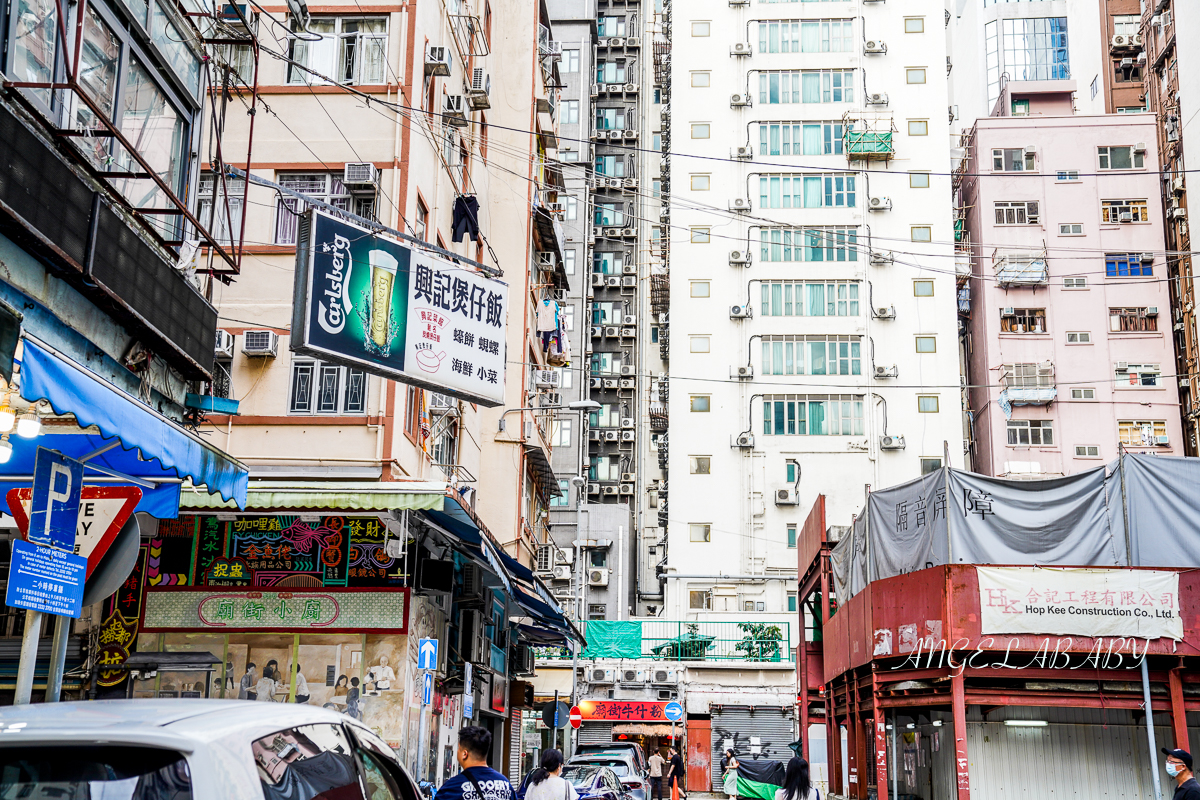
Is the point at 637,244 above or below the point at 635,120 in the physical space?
below

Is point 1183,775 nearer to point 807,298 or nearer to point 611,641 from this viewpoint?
point 611,641

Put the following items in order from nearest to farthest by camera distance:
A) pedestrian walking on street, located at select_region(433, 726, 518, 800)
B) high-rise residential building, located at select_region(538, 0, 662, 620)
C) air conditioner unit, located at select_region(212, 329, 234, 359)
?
pedestrian walking on street, located at select_region(433, 726, 518, 800)
air conditioner unit, located at select_region(212, 329, 234, 359)
high-rise residential building, located at select_region(538, 0, 662, 620)

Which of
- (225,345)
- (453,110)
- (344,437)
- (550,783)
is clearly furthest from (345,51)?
(550,783)

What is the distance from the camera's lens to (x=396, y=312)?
1301 centimetres

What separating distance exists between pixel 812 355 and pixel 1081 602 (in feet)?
115

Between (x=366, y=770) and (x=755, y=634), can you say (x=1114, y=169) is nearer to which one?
(x=755, y=634)

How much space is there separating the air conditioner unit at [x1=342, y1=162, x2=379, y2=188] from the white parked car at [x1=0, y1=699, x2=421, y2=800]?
14.6 meters

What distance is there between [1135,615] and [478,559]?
960 centimetres

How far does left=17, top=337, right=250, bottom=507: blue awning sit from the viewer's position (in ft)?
21.8

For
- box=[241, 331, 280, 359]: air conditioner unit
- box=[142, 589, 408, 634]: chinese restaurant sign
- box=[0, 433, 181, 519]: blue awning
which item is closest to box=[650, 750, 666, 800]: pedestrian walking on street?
box=[142, 589, 408, 634]: chinese restaurant sign

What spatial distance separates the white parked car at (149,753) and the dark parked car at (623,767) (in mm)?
18290

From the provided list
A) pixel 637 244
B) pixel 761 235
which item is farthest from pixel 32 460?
pixel 637 244

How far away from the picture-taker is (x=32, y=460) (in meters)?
9.83

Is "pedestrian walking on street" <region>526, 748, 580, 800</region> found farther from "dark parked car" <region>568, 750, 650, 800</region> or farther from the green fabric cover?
the green fabric cover
